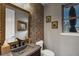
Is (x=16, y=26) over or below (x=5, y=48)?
over

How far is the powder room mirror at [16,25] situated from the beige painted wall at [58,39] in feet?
0.77

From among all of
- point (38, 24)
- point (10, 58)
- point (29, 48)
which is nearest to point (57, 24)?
point (38, 24)

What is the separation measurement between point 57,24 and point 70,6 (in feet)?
0.82

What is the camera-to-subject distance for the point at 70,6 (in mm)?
1529

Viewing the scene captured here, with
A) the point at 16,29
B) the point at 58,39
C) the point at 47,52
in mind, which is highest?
the point at 16,29

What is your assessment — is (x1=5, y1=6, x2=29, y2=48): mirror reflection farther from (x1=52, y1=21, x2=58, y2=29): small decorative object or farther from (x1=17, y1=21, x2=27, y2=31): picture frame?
(x1=52, y1=21, x2=58, y2=29): small decorative object

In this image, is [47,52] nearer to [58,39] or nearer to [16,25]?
[58,39]

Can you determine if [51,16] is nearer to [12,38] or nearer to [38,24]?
[38,24]

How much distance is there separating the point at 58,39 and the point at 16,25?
1.65 feet

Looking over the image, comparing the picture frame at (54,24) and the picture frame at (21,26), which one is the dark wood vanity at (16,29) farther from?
the picture frame at (54,24)

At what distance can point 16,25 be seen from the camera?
1.49 meters

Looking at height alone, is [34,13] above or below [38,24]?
above

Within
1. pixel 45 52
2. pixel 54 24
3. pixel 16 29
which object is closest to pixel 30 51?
pixel 45 52

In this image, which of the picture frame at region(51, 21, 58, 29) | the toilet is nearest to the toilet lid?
the toilet
